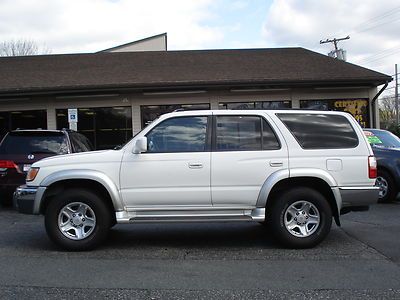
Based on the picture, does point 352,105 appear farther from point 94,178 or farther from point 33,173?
point 33,173

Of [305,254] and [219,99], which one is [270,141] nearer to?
[305,254]

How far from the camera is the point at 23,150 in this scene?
10.2 metres

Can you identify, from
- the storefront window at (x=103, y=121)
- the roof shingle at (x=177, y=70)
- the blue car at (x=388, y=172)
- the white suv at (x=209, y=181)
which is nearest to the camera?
the white suv at (x=209, y=181)

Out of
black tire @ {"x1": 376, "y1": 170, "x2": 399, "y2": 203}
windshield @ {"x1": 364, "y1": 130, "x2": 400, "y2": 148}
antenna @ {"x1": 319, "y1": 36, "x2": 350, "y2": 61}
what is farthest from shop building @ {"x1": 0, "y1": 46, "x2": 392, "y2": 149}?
antenna @ {"x1": 319, "y1": 36, "x2": 350, "y2": 61}

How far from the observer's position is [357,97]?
65.5ft

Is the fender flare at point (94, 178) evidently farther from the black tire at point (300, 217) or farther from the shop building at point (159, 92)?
the shop building at point (159, 92)

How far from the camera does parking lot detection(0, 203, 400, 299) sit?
4.89 meters

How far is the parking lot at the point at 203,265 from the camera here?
4895 millimetres

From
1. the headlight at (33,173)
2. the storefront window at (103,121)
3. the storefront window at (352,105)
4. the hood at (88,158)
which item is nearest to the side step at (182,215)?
the hood at (88,158)

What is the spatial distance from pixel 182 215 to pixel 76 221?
1.44 metres

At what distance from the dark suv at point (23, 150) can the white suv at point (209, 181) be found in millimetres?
3543

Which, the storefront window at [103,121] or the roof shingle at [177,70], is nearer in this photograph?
the roof shingle at [177,70]

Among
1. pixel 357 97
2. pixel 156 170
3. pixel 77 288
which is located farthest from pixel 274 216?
pixel 357 97

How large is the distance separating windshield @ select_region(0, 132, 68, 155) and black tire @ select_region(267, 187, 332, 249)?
542 cm
